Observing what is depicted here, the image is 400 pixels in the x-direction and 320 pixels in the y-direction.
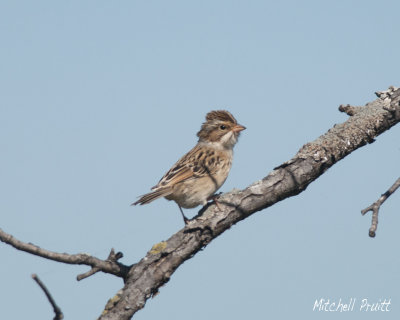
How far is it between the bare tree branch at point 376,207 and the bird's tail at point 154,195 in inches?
151

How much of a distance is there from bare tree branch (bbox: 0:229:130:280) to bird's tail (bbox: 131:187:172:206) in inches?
98.0

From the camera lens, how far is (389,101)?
794 cm

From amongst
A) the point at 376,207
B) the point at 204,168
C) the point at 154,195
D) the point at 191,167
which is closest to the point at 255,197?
the point at 376,207

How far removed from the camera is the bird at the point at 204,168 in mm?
9352

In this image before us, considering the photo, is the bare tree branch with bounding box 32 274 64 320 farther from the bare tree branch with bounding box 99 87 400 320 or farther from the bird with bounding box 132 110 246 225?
the bird with bounding box 132 110 246 225

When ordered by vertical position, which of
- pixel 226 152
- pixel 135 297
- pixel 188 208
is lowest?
pixel 135 297

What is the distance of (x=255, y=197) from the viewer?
22.4 feet

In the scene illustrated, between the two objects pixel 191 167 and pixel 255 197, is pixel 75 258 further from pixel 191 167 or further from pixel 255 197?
pixel 191 167

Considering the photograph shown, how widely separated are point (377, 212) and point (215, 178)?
4.34 metres

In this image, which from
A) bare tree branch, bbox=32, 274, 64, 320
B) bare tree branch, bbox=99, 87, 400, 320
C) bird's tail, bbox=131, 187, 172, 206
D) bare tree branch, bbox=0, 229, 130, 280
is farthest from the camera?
bird's tail, bbox=131, 187, 172, 206

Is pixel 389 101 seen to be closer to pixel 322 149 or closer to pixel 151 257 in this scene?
pixel 322 149

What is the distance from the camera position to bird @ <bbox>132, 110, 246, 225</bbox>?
9.35m

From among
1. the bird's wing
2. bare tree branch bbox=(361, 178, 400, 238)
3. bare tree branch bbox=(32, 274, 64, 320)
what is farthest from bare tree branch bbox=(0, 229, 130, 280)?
the bird's wing

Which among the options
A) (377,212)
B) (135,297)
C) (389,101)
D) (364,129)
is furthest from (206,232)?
(389,101)
